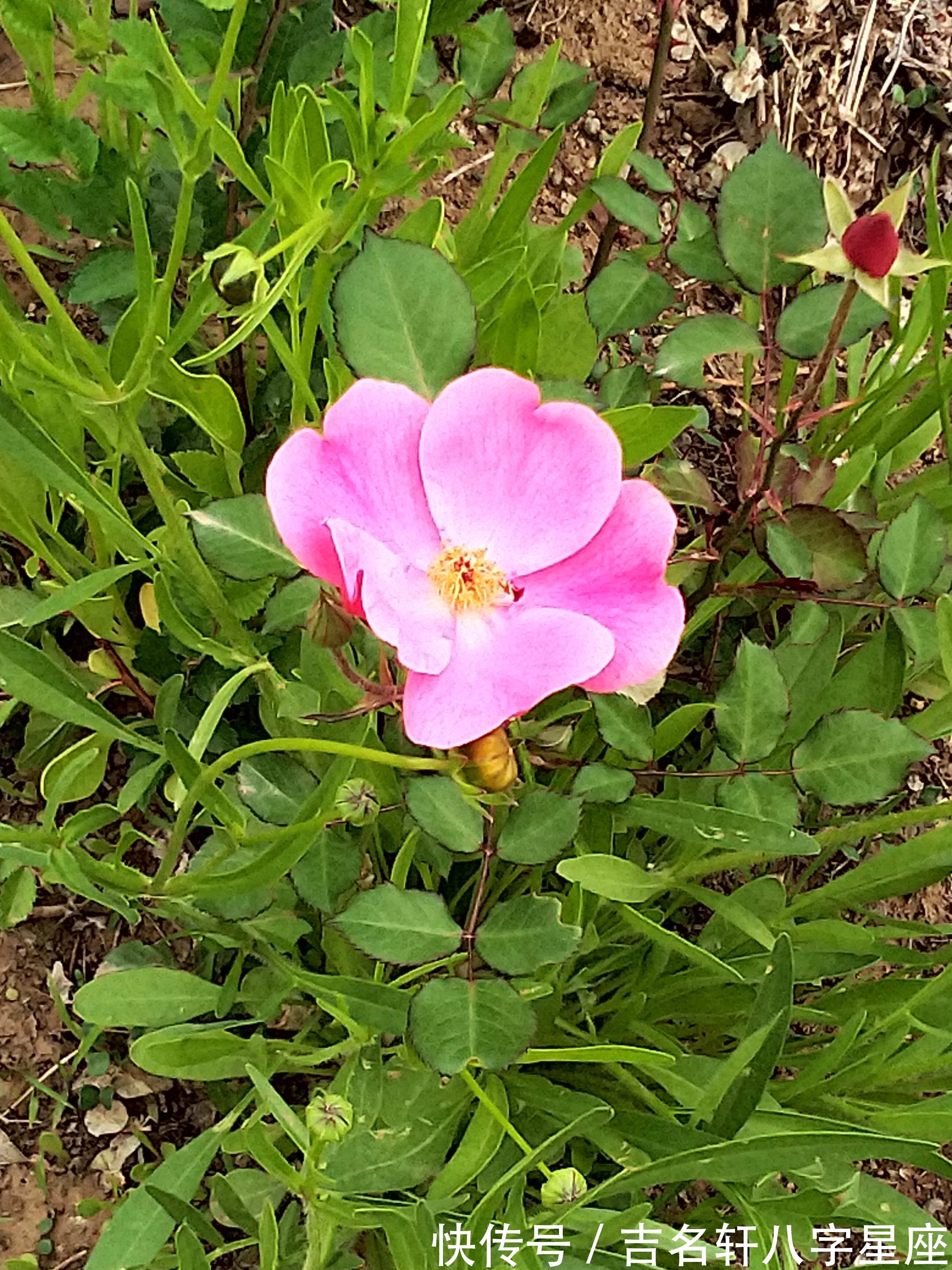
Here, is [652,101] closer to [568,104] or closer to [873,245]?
[568,104]

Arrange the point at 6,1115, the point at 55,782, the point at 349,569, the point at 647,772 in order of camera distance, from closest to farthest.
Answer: the point at 349,569 → the point at 55,782 → the point at 647,772 → the point at 6,1115

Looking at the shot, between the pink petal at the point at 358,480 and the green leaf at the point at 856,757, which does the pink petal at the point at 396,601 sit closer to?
the pink petal at the point at 358,480

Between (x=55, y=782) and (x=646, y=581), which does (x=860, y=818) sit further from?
(x=55, y=782)

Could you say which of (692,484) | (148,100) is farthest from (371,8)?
(692,484)

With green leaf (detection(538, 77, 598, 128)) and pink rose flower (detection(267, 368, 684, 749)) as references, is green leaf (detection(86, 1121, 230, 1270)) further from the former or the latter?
green leaf (detection(538, 77, 598, 128))

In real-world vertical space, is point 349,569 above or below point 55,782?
above

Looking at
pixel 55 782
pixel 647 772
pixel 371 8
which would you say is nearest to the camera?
pixel 55 782

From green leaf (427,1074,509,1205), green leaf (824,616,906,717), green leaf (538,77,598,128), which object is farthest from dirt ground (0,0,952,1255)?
green leaf (824,616,906,717)
